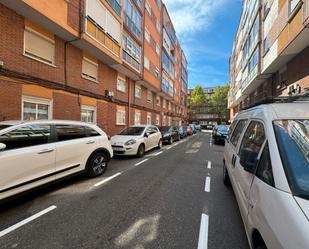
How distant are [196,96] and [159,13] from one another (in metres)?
46.5

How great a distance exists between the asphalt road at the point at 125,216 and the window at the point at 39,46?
20.5 ft

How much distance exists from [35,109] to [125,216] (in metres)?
7.40

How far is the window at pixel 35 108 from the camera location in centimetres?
845

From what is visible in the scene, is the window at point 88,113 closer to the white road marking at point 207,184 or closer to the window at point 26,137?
the window at point 26,137

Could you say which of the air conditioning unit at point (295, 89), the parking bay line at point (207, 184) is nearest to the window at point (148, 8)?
the air conditioning unit at point (295, 89)

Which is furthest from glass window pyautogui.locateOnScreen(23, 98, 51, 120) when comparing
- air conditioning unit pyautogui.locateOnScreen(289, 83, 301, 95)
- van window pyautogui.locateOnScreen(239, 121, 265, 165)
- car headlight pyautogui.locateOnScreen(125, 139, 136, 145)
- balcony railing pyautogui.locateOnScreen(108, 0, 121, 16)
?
air conditioning unit pyautogui.locateOnScreen(289, 83, 301, 95)

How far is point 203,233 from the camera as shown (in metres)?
3.20

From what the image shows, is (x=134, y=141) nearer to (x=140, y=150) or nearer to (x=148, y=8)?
(x=140, y=150)

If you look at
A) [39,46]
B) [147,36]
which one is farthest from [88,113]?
[147,36]

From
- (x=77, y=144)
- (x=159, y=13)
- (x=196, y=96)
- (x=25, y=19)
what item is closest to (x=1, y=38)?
(x=25, y=19)

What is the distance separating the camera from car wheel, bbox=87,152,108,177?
6027 millimetres

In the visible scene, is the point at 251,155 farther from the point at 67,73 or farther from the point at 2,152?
the point at 67,73

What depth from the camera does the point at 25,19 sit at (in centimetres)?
824

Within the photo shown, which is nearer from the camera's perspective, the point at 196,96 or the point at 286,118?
the point at 286,118
